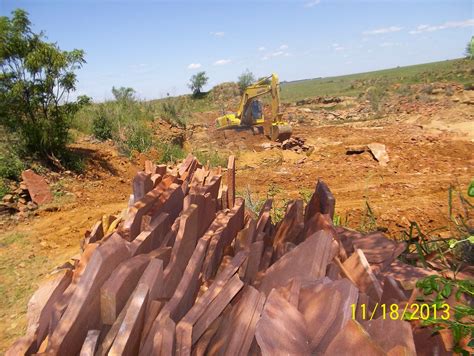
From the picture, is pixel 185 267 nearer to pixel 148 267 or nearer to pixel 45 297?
pixel 148 267

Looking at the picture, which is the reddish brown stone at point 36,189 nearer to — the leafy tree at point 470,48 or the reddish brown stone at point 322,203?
the reddish brown stone at point 322,203

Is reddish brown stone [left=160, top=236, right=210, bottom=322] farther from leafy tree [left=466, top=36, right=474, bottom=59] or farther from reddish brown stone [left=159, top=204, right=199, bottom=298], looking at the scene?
leafy tree [left=466, top=36, right=474, bottom=59]

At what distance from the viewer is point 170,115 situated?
18922mm

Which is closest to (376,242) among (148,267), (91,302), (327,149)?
(148,267)

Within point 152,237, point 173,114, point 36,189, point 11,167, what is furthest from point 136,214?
point 173,114

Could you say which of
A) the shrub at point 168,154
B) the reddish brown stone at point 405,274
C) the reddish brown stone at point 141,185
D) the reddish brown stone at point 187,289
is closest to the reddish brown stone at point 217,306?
the reddish brown stone at point 187,289

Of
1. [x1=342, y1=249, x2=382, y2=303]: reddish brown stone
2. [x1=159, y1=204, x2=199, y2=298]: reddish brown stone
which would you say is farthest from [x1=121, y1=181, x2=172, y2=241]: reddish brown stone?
[x1=342, y1=249, x2=382, y2=303]: reddish brown stone

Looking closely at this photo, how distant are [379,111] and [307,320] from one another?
2440 cm

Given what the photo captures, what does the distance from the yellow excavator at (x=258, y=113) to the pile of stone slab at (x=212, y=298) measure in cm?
1109

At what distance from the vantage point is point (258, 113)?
49.6 ft

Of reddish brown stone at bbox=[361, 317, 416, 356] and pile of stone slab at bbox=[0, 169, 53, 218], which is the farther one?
pile of stone slab at bbox=[0, 169, 53, 218]
